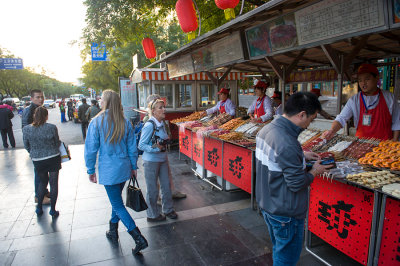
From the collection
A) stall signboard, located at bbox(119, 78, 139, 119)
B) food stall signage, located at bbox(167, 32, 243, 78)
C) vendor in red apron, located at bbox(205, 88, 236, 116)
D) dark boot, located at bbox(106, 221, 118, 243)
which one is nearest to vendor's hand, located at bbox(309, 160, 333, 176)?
dark boot, located at bbox(106, 221, 118, 243)

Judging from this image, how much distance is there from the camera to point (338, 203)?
2.80m

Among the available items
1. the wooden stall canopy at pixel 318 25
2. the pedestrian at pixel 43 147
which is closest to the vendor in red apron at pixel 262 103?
the wooden stall canopy at pixel 318 25

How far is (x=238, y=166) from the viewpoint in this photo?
4812 mm

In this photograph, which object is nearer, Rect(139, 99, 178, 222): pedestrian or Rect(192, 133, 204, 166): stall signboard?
Rect(139, 99, 178, 222): pedestrian

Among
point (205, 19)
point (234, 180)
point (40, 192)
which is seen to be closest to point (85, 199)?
point (40, 192)

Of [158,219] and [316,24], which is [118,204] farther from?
[316,24]

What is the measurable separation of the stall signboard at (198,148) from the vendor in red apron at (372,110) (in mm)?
2979

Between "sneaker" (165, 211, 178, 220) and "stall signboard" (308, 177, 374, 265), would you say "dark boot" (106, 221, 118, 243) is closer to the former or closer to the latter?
"sneaker" (165, 211, 178, 220)

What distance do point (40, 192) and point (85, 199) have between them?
0.93 m

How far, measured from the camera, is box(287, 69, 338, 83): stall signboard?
911 cm

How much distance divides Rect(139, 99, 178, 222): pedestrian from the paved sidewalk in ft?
0.68

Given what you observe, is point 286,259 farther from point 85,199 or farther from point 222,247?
point 85,199

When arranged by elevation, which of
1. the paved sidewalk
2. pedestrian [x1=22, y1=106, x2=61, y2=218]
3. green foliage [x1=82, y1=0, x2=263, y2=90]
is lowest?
the paved sidewalk

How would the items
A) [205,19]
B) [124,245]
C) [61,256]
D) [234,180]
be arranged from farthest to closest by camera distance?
[205,19], [234,180], [124,245], [61,256]
